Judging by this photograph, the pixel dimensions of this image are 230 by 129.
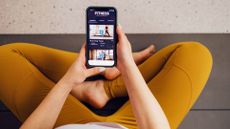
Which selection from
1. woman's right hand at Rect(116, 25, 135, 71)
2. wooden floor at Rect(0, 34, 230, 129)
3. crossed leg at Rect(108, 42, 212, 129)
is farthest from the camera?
wooden floor at Rect(0, 34, 230, 129)

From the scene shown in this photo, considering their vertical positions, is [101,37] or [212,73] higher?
[101,37]

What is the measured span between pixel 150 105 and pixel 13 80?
17.4 inches

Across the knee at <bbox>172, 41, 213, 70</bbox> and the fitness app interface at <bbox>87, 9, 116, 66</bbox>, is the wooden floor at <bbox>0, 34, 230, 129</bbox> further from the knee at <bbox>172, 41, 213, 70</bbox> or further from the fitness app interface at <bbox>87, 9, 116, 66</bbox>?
the fitness app interface at <bbox>87, 9, 116, 66</bbox>

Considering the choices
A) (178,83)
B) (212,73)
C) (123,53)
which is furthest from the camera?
(212,73)

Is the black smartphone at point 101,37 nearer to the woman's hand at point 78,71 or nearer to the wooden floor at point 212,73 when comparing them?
the woman's hand at point 78,71

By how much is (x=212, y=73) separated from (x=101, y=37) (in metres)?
Result: 0.50

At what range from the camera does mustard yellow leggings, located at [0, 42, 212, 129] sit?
953 mm

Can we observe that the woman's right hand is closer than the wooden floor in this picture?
Yes

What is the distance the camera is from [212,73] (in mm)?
1164

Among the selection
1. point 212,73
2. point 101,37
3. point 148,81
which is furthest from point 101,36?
point 212,73

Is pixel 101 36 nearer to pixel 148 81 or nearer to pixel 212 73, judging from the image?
pixel 148 81

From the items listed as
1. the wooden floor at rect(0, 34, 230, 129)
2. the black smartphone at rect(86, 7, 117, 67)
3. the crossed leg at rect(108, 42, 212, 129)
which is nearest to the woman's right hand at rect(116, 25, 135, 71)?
the black smartphone at rect(86, 7, 117, 67)

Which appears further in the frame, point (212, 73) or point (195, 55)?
point (212, 73)

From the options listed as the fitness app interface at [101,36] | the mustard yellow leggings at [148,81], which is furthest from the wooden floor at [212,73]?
the fitness app interface at [101,36]
